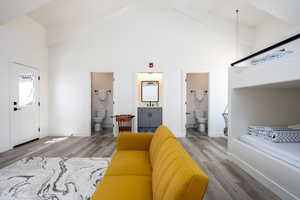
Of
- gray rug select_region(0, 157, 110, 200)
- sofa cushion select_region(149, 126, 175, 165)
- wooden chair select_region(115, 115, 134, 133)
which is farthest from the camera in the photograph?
wooden chair select_region(115, 115, 134, 133)

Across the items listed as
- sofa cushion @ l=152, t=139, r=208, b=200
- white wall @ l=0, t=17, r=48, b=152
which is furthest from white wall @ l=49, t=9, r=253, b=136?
sofa cushion @ l=152, t=139, r=208, b=200

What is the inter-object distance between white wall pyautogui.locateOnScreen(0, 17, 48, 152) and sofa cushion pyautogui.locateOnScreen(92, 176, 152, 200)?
3.40 metres

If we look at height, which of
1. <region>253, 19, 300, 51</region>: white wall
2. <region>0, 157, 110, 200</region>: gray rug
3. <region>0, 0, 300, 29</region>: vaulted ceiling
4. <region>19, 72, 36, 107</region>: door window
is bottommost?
<region>0, 157, 110, 200</region>: gray rug

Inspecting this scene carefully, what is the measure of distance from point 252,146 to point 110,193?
2317mm

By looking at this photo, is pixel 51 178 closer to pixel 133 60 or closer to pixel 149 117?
pixel 133 60

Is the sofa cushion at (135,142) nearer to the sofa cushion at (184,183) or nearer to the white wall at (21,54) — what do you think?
the sofa cushion at (184,183)

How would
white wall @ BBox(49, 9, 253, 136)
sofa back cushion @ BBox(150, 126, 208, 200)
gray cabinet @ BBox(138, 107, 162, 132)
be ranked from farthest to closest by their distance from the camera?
1. gray cabinet @ BBox(138, 107, 162, 132)
2. white wall @ BBox(49, 9, 253, 136)
3. sofa back cushion @ BBox(150, 126, 208, 200)

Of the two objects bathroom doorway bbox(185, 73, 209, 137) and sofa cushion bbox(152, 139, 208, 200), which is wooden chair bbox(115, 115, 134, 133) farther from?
sofa cushion bbox(152, 139, 208, 200)

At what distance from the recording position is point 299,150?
2018 mm

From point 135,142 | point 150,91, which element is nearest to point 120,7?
point 150,91

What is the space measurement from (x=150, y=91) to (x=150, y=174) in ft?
16.6

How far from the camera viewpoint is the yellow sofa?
79cm

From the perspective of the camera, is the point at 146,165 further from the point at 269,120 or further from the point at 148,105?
the point at 148,105

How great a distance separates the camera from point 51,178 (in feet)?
7.58
